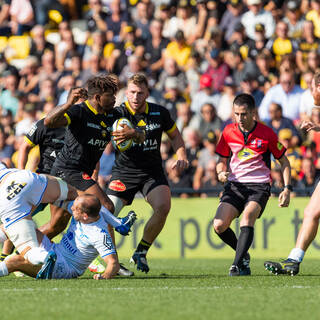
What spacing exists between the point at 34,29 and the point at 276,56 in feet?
25.1

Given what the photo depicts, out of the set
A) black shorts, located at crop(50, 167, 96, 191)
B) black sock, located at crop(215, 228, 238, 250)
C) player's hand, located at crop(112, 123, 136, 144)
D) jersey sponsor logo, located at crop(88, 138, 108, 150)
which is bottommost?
black sock, located at crop(215, 228, 238, 250)

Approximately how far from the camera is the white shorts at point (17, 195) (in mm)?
8562

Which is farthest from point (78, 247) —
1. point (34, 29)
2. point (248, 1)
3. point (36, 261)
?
point (34, 29)

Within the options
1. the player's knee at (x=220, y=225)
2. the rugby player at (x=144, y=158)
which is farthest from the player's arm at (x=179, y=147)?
the player's knee at (x=220, y=225)

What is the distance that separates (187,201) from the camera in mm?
Result: 14766

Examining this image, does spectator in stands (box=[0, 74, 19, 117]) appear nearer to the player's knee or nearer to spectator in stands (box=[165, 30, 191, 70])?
spectator in stands (box=[165, 30, 191, 70])

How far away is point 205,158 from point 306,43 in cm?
321

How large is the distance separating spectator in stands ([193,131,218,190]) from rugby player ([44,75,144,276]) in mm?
5603

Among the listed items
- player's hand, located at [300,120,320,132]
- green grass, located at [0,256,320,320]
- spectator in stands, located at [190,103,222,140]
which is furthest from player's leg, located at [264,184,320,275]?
spectator in stands, located at [190,103,222,140]

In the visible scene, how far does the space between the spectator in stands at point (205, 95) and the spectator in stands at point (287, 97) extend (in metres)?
1.30

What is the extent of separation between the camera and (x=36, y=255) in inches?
330

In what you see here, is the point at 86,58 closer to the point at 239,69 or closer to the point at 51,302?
the point at 239,69

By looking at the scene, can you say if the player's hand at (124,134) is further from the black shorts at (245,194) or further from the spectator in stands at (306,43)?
the spectator in stands at (306,43)

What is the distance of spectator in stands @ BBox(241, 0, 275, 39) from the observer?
56.6 feet
